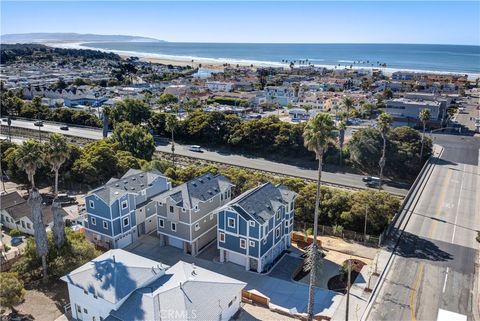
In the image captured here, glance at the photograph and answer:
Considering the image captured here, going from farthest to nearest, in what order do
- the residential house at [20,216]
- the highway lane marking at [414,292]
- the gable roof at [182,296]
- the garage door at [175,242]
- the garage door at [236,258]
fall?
the residential house at [20,216]
the garage door at [175,242]
the garage door at [236,258]
the highway lane marking at [414,292]
the gable roof at [182,296]

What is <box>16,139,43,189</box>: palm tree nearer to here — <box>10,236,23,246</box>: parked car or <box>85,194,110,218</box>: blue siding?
<box>85,194,110,218</box>: blue siding

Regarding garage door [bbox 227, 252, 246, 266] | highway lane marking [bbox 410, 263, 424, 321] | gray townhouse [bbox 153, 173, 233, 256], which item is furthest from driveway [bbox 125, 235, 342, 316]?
highway lane marking [bbox 410, 263, 424, 321]

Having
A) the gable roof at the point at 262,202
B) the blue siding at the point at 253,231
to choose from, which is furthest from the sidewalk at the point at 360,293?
the gable roof at the point at 262,202

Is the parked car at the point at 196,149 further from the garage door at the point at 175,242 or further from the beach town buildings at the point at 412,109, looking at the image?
the beach town buildings at the point at 412,109

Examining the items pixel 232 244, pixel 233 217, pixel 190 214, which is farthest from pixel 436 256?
pixel 190 214

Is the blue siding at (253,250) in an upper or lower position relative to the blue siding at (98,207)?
lower
